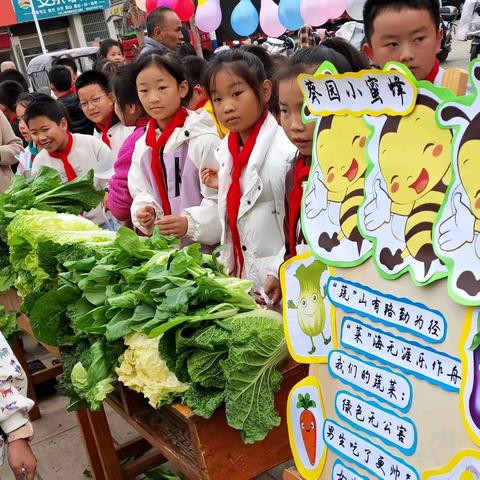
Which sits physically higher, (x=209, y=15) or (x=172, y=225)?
(x=209, y=15)

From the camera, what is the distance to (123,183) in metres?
3.79

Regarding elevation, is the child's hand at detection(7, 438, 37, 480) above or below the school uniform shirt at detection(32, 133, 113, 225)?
below

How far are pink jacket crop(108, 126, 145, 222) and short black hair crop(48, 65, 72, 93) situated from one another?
3109 millimetres

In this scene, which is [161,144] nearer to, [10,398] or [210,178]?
[210,178]

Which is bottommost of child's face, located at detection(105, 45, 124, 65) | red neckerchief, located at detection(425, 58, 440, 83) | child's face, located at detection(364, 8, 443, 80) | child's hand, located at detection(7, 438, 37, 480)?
child's hand, located at detection(7, 438, 37, 480)

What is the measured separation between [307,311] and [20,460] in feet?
3.59

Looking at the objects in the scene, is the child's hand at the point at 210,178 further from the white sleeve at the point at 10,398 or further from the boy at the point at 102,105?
the boy at the point at 102,105

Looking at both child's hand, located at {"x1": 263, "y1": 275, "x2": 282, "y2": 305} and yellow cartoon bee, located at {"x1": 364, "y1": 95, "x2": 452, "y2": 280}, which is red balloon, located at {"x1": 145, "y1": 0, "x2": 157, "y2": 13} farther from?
yellow cartoon bee, located at {"x1": 364, "y1": 95, "x2": 452, "y2": 280}

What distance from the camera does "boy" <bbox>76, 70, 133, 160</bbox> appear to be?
15.5 ft

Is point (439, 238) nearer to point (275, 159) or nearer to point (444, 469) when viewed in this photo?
point (444, 469)

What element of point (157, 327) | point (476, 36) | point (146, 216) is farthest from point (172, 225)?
point (476, 36)

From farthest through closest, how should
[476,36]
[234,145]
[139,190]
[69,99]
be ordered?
[476,36] → [69,99] → [139,190] → [234,145]

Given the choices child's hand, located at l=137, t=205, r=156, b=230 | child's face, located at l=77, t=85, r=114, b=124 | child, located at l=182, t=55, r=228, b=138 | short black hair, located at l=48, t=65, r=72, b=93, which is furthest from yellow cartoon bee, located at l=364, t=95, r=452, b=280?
short black hair, located at l=48, t=65, r=72, b=93

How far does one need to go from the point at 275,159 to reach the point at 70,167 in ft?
7.19
